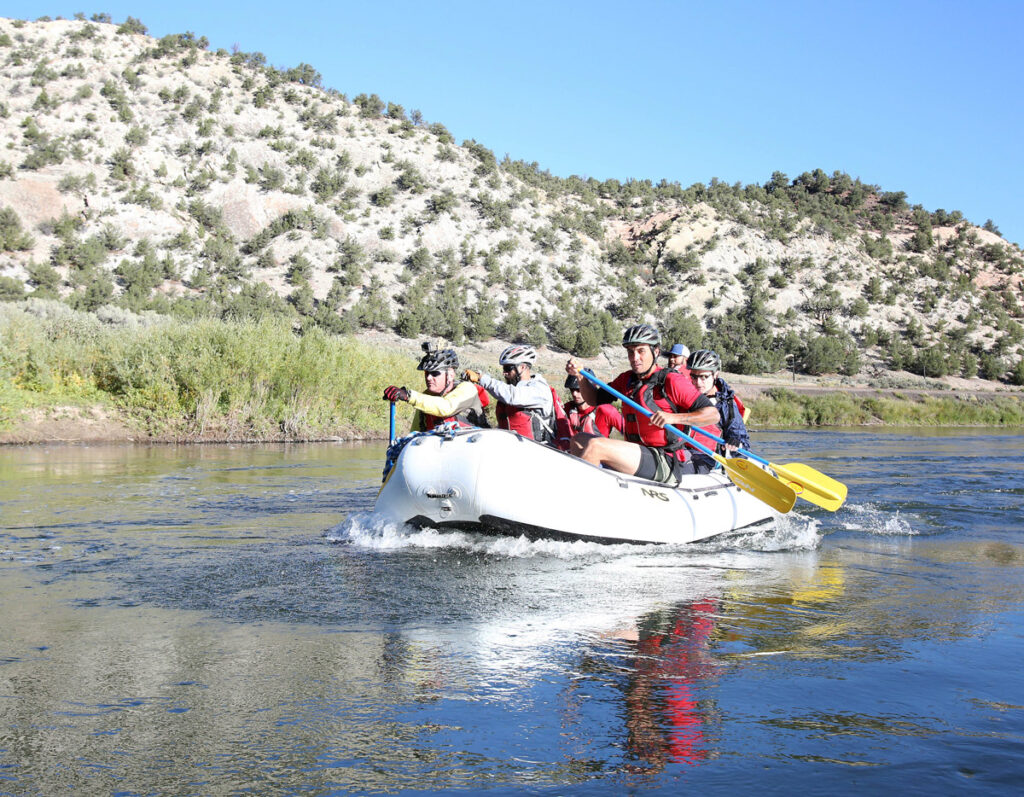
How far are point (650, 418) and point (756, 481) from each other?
1.65 m

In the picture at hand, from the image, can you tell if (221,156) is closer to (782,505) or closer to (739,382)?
(739,382)

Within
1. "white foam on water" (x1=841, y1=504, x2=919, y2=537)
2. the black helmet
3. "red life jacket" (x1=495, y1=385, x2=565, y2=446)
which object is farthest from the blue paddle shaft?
"white foam on water" (x1=841, y1=504, x2=919, y2=537)

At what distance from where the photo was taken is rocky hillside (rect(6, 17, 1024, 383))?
41.8 metres

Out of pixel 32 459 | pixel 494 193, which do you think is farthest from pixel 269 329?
pixel 494 193

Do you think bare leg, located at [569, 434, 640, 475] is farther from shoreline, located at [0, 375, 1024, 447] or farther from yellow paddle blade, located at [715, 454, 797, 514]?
shoreline, located at [0, 375, 1024, 447]

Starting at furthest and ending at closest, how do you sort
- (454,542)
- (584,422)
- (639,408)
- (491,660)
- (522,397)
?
(584,422), (522,397), (639,408), (454,542), (491,660)

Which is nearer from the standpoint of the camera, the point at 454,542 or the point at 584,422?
the point at 454,542

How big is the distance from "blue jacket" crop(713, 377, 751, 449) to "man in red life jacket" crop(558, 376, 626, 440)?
107 centimetres

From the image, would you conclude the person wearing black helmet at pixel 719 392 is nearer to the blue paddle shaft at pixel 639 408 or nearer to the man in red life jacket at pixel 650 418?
the blue paddle shaft at pixel 639 408

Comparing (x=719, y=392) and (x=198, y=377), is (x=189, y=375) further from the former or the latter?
(x=719, y=392)

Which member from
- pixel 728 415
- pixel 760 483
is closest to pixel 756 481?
pixel 760 483

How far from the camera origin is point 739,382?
39719 millimetres

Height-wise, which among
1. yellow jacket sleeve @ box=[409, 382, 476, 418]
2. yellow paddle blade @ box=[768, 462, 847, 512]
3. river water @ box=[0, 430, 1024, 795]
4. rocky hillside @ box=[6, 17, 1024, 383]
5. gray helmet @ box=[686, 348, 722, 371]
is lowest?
river water @ box=[0, 430, 1024, 795]

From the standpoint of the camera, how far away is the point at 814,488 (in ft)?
34.0
